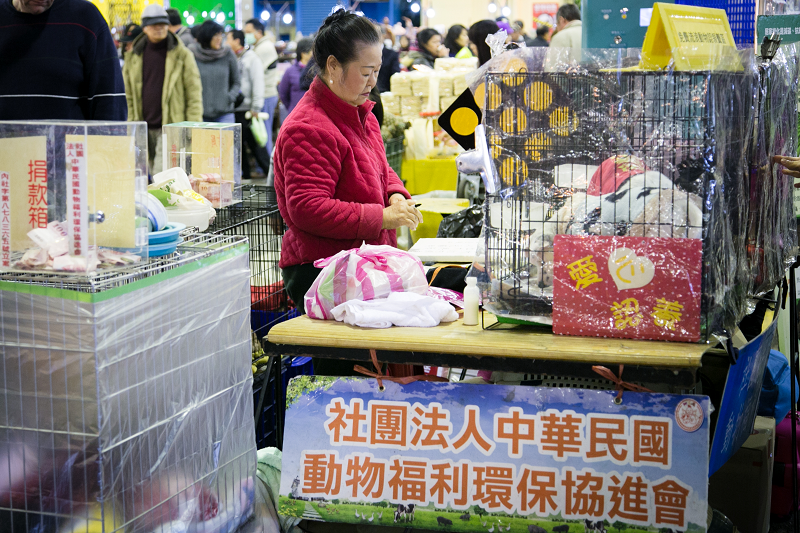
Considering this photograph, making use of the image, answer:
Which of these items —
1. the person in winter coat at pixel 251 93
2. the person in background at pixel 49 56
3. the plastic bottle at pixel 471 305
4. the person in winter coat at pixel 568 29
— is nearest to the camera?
the plastic bottle at pixel 471 305

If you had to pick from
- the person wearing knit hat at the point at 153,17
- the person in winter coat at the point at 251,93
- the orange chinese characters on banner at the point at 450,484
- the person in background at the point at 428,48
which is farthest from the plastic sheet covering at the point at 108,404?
the person in background at the point at 428,48

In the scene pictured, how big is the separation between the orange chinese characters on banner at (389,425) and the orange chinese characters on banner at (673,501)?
2.30ft

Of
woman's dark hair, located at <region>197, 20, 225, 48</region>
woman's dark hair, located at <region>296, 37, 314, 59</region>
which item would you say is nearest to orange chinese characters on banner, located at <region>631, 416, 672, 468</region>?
woman's dark hair, located at <region>296, 37, 314, 59</region>

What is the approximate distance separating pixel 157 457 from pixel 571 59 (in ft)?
5.02

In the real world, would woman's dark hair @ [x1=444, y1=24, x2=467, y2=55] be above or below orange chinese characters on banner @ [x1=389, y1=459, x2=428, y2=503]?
above

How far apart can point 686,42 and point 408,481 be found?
1.42 m

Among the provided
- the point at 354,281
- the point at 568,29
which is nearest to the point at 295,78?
the point at 568,29

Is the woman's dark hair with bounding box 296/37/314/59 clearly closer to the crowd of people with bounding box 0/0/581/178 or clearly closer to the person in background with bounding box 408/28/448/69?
the crowd of people with bounding box 0/0/581/178

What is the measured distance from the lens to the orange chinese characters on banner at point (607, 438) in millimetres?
2125

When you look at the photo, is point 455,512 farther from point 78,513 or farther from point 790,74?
point 790,74

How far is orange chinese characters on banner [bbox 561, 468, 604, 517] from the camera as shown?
2.13 metres

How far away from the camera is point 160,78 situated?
6840mm

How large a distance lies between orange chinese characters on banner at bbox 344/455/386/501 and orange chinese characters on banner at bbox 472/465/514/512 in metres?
0.26

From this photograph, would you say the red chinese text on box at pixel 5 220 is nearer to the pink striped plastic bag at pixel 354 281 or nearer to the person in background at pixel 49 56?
the pink striped plastic bag at pixel 354 281
